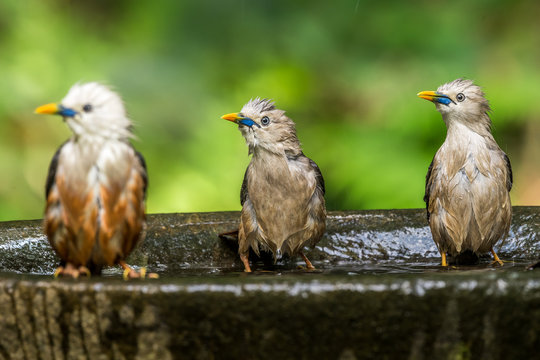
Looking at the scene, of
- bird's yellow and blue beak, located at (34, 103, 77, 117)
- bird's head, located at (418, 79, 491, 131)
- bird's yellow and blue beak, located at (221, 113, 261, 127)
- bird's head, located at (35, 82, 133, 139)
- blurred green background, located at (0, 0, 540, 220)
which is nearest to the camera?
bird's yellow and blue beak, located at (34, 103, 77, 117)

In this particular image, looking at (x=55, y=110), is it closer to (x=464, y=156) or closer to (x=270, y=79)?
(x=464, y=156)

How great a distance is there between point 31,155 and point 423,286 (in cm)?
570

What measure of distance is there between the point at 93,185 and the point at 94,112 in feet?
1.03

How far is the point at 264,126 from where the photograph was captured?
4.66 metres

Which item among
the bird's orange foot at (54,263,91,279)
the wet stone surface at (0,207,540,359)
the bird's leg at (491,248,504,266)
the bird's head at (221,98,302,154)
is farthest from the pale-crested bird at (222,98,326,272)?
the wet stone surface at (0,207,540,359)

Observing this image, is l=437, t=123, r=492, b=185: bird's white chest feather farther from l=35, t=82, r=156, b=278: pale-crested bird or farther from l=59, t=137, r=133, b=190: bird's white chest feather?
l=59, t=137, r=133, b=190: bird's white chest feather

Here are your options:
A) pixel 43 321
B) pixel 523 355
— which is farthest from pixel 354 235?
pixel 43 321

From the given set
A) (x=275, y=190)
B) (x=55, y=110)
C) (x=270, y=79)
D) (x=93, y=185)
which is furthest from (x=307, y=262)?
(x=270, y=79)

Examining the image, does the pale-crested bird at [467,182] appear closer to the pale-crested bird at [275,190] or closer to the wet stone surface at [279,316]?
the pale-crested bird at [275,190]

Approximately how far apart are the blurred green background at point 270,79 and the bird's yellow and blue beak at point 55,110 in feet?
13.7

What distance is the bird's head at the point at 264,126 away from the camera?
182 inches

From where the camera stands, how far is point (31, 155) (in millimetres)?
7789

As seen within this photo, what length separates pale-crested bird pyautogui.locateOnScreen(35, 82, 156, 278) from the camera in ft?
11.1

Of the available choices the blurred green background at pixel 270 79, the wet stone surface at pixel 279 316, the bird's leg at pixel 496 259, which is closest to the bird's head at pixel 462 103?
the bird's leg at pixel 496 259
